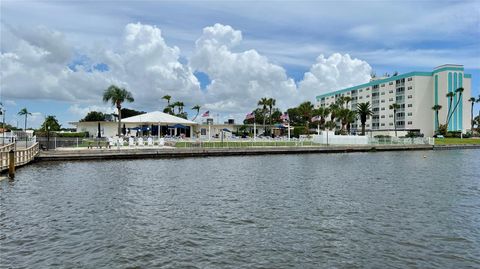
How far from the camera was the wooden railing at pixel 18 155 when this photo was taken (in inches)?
1128

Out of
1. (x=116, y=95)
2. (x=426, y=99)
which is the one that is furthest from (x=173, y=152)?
(x=426, y=99)

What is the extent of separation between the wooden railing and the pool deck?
2.98 feet

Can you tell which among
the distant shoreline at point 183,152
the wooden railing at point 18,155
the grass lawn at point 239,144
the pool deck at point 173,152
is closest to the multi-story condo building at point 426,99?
the distant shoreline at point 183,152

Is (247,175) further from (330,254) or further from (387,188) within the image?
(330,254)

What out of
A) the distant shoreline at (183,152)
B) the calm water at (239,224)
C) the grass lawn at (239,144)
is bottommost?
the calm water at (239,224)

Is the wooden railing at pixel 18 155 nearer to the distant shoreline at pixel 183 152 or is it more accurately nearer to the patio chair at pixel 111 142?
the distant shoreline at pixel 183 152

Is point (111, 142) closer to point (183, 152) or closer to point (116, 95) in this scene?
point (183, 152)

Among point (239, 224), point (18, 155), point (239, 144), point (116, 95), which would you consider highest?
point (116, 95)

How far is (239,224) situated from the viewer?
1337cm

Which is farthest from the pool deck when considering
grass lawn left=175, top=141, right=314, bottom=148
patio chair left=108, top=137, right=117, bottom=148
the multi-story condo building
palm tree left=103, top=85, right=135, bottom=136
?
the multi-story condo building

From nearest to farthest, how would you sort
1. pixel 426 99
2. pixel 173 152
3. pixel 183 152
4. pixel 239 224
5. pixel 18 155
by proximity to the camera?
pixel 239 224 < pixel 18 155 < pixel 173 152 < pixel 183 152 < pixel 426 99

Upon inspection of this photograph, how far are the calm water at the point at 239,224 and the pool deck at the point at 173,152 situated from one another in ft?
51.1

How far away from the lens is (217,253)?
34.1 feet

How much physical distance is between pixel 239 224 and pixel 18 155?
2668 centimetres
